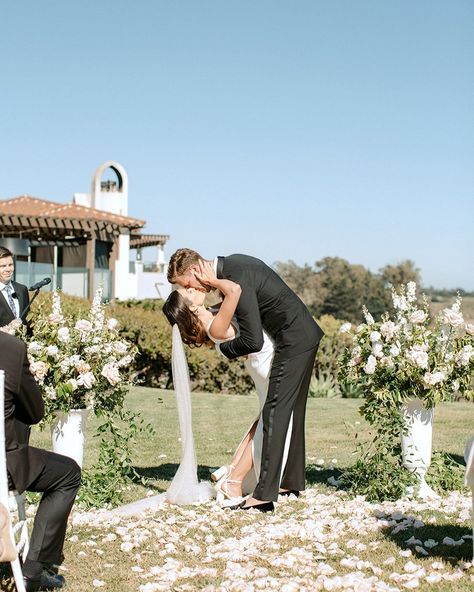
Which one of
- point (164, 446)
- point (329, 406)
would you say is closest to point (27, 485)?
point (164, 446)

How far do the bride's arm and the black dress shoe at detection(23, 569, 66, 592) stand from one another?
82.8 inches

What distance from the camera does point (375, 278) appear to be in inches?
2052

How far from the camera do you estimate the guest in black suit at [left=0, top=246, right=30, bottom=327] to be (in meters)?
7.50

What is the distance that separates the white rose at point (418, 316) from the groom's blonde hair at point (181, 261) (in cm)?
158

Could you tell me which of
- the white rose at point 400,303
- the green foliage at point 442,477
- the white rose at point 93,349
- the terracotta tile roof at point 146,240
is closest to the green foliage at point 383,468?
the green foliage at point 442,477

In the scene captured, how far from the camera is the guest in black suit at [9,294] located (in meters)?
7.50

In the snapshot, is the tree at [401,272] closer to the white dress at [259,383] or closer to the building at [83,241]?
the building at [83,241]

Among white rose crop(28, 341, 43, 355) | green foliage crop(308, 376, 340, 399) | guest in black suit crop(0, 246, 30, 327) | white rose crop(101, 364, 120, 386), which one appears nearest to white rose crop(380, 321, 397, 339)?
white rose crop(101, 364, 120, 386)

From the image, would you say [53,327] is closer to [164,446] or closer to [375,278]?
[164,446]

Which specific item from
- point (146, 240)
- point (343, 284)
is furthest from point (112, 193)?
point (343, 284)

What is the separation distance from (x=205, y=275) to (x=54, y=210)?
2311 cm

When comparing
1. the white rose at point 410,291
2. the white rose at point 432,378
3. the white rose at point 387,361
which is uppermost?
the white rose at point 410,291

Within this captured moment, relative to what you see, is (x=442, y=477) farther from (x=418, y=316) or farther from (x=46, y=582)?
(x=46, y=582)

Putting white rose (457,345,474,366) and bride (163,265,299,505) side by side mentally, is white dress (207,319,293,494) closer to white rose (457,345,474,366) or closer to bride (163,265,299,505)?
bride (163,265,299,505)
